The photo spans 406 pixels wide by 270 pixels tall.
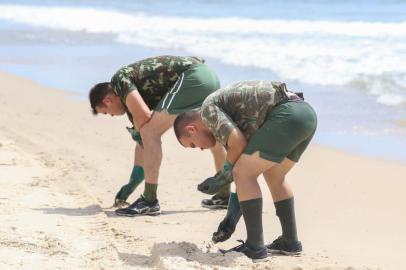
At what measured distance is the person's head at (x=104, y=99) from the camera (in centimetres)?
580

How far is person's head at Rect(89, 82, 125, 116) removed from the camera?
580cm

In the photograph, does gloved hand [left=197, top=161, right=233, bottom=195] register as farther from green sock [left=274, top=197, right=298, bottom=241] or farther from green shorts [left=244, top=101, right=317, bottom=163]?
green sock [left=274, top=197, right=298, bottom=241]

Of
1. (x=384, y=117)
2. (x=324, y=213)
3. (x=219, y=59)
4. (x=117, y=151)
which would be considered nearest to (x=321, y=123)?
(x=384, y=117)

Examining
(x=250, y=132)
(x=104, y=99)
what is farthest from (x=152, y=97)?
(x=250, y=132)

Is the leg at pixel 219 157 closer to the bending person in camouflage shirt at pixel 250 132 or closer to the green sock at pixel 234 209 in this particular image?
the green sock at pixel 234 209

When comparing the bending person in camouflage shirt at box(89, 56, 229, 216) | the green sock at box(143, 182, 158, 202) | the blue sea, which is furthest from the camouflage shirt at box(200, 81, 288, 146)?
the blue sea

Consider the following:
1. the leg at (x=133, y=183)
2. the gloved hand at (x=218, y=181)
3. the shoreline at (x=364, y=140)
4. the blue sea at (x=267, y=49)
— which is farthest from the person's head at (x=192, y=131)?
the blue sea at (x=267, y=49)

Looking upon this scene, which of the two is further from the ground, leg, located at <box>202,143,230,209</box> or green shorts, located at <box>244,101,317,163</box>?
green shorts, located at <box>244,101,317,163</box>

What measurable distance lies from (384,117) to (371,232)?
425 centimetres

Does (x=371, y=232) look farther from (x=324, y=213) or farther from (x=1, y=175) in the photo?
(x=1, y=175)

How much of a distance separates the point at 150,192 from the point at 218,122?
170 centimetres

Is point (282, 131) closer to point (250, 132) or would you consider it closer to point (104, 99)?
point (250, 132)

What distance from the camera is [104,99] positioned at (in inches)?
229

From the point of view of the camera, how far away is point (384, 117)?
31.4ft
